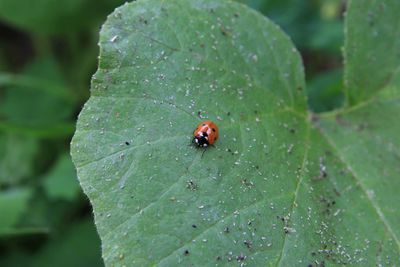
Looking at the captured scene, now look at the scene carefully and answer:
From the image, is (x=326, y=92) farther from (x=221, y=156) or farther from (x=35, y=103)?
(x=35, y=103)

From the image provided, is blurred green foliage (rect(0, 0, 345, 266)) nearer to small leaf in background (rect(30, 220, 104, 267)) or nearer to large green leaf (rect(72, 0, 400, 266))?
small leaf in background (rect(30, 220, 104, 267))

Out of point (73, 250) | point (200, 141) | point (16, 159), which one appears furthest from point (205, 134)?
point (16, 159)

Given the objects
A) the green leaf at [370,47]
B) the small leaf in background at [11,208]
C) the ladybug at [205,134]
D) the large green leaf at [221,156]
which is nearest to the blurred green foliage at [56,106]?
the small leaf in background at [11,208]

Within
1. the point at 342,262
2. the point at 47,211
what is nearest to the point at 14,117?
the point at 47,211

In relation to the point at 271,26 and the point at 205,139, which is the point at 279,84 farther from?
the point at 205,139

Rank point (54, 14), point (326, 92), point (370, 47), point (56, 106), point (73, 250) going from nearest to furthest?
point (370, 47) → point (326, 92) → point (73, 250) → point (56, 106) → point (54, 14)

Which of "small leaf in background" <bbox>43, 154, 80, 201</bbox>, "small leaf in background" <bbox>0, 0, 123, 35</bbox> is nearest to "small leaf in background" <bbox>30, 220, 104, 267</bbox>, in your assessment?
"small leaf in background" <bbox>43, 154, 80, 201</bbox>
